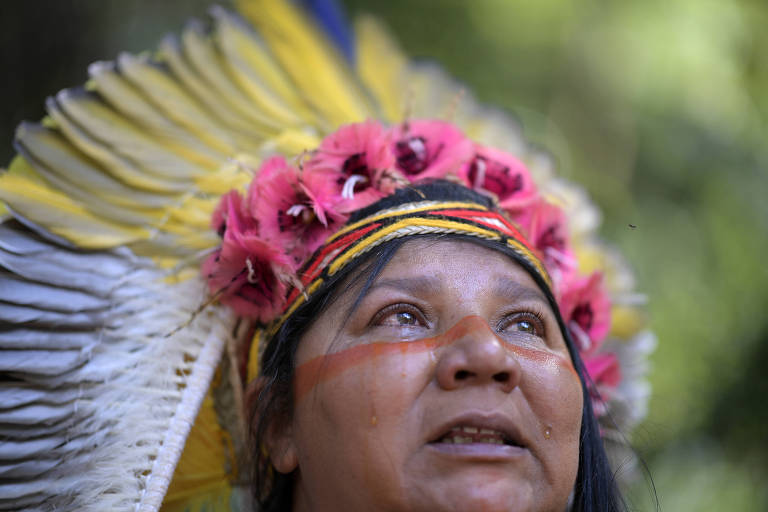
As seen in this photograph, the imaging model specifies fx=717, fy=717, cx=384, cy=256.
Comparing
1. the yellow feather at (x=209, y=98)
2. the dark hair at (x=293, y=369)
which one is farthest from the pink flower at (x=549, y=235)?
the yellow feather at (x=209, y=98)

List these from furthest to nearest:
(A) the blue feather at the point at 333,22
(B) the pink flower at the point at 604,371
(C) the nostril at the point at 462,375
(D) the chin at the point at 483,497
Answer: (A) the blue feather at the point at 333,22
(B) the pink flower at the point at 604,371
(C) the nostril at the point at 462,375
(D) the chin at the point at 483,497

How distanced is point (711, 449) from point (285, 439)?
3524mm

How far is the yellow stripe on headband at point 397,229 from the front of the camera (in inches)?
74.9

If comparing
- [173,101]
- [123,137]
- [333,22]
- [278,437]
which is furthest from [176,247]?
[333,22]

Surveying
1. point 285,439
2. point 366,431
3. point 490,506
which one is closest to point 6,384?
point 285,439

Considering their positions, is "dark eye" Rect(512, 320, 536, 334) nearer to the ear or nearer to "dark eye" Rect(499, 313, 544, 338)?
"dark eye" Rect(499, 313, 544, 338)

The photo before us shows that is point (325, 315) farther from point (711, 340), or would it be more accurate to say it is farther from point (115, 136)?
point (711, 340)

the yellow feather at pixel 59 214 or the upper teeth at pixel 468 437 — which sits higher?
the yellow feather at pixel 59 214

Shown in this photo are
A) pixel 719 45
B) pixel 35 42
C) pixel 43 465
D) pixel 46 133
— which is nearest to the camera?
pixel 43 465

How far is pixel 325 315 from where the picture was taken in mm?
1875

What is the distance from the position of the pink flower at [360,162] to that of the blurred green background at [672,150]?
79.2 inches

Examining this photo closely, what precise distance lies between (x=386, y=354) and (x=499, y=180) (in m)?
0.89

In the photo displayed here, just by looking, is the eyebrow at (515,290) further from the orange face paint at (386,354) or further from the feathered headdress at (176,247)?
the feathered headdress at (176,247)

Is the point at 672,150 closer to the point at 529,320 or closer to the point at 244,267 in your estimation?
the point at 529,320
